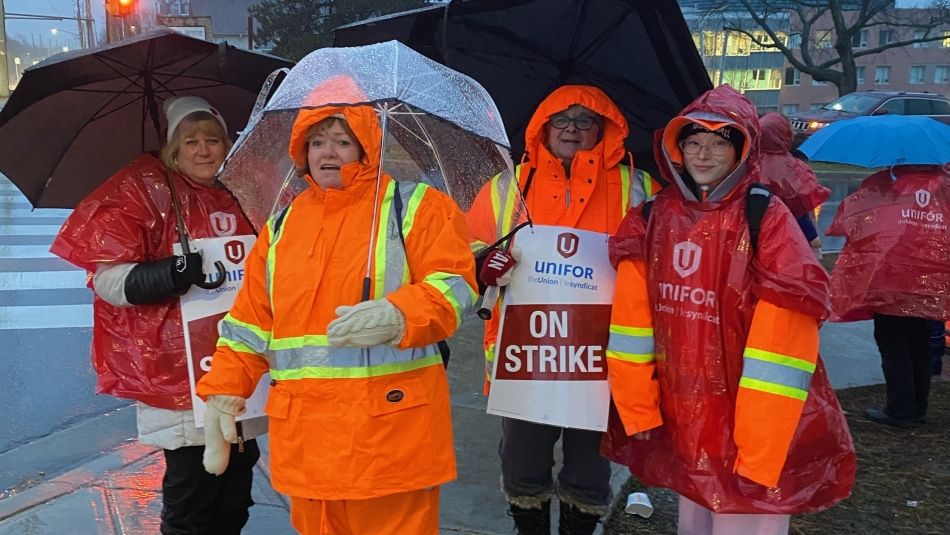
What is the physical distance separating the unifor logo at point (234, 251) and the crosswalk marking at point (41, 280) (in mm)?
6830

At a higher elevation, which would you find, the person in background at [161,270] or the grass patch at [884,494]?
the person in background at [161,270]

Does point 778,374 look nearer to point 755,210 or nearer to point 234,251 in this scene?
point 755,210

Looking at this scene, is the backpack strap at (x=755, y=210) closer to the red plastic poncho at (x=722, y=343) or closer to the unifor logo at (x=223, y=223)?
the red plastic poncho at (x=722, y=343)

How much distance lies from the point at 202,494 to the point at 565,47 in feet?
7.48

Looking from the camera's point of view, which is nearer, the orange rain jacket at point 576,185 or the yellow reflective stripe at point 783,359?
the yellow reflective stripe at point 783,359

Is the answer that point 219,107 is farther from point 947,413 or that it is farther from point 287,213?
point 947,413

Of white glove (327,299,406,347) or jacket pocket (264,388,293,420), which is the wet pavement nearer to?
jacket pocket (264,388,293,420)

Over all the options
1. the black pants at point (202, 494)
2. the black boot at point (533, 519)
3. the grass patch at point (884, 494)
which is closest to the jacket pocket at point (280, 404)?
the black pants at point (202, 494)

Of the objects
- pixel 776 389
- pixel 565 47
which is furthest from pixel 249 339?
pixel 565 47

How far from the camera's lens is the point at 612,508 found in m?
3.74

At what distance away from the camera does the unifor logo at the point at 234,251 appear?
282cm

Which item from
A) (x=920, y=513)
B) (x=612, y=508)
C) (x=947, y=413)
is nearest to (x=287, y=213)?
(x=612, y=508)

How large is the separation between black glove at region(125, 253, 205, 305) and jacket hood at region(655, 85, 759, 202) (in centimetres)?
171

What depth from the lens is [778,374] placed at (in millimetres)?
2225
